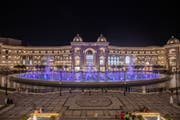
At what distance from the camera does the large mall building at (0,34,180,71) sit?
4985 inches

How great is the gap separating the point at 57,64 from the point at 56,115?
402ft

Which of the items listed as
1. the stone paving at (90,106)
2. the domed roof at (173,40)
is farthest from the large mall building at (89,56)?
the stone paving at (90,106)

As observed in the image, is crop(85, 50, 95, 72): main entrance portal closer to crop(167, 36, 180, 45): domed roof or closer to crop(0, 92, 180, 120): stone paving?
crop(167, 36, 180, 45): domed roof

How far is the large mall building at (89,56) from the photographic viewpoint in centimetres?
12662

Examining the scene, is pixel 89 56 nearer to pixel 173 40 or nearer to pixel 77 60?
pixel 77 60

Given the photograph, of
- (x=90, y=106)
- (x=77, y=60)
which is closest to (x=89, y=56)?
(x=77, y=60)

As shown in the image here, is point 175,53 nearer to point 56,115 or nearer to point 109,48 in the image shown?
point 109,48

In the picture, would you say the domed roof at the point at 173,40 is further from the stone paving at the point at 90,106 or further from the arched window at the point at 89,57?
the stone paving at the point at 90,106

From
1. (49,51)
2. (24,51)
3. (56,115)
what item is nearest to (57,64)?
(49,51)

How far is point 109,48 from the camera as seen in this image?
139 meters

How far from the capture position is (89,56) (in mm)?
127438

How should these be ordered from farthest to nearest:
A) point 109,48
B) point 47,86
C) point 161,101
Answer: point 109,48 → point 47,86 → point 161,101

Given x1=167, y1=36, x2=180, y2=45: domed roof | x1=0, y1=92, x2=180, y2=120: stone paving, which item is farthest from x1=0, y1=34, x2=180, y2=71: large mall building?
x1=0, y1=92, x2=180, y2=120: stone paving

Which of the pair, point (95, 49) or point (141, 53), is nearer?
point (95, 49)
